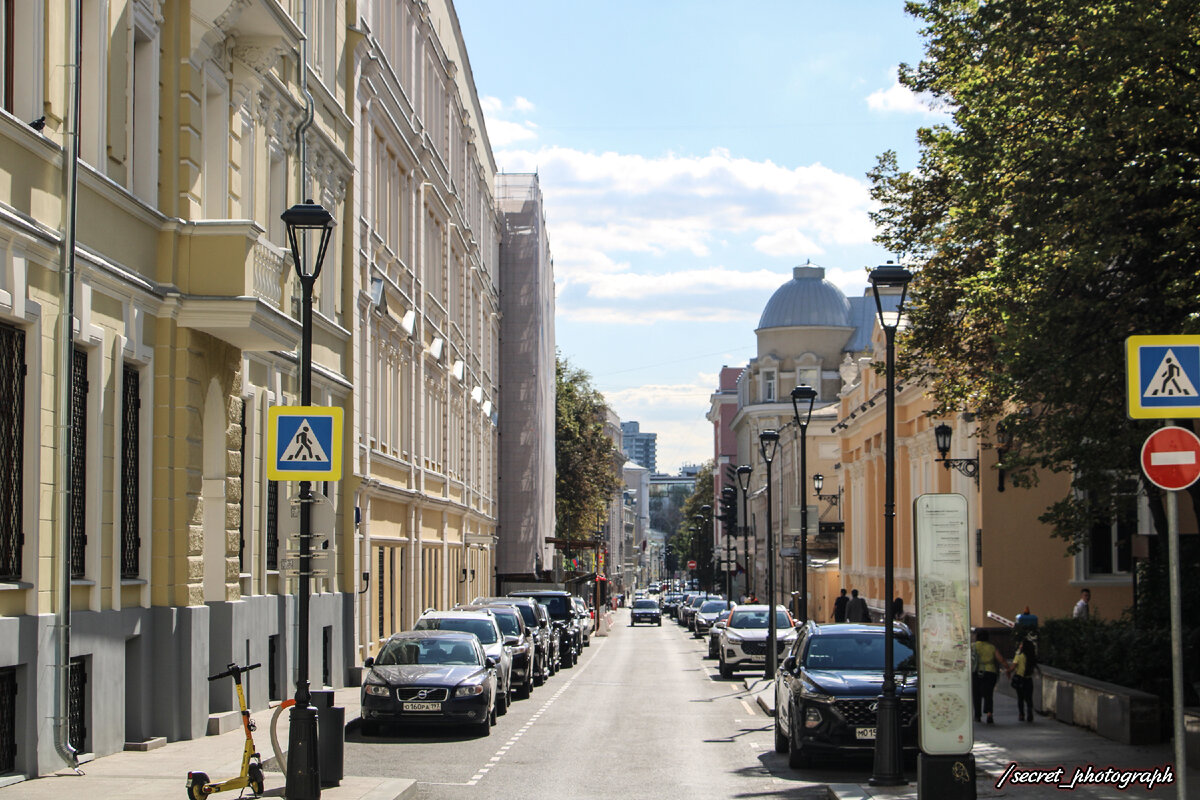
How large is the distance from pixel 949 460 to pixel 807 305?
8188 cm

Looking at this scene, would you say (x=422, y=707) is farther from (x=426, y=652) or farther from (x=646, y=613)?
(x=646, y=613)

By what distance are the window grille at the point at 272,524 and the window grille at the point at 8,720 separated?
9.15 metres

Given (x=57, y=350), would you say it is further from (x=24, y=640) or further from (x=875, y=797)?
(x=875, y=797)

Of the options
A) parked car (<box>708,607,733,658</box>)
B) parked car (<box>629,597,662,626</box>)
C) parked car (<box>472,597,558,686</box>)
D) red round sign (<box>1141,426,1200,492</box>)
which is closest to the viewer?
Answer: red round sign (<box>1141,426,1200,492</box>)

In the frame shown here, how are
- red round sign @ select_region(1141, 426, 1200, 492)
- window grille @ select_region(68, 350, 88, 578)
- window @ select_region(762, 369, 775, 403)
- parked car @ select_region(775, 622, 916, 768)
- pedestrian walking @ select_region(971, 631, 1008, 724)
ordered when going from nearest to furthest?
red round sign @ select_region(1141, 426, 1200, 492)
window grille @ select_region(68, 350, 88, 578)
parked car @ select_region(775, 622, 916, 768)
pedestrian walking @ select_region(971, 631, 1008, 724)
window @ select_region(762, 369, 775, 403)

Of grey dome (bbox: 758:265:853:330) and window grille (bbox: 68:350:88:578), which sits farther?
grey dome (bbox: 758:265:853:330)

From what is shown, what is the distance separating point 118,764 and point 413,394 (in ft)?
77.7

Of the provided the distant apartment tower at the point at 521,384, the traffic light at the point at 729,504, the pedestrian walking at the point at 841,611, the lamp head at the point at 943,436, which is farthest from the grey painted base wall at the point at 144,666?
the distant apartment tower at the point at 521,384

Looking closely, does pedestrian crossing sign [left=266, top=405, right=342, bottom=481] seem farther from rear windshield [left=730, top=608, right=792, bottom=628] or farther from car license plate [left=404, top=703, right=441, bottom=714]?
rear windshield [left=730, top=608, right=792, bottom=628]

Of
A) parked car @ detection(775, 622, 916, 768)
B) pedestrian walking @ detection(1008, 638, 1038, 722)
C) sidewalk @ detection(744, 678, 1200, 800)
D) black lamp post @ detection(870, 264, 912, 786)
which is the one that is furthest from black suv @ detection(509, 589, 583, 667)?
black lamp post @ detection(870, 264, 912, 786)

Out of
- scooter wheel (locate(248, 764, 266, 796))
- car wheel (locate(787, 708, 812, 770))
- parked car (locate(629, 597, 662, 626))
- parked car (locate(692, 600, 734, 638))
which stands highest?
scooter wheel (locate(248, 764, 266, 796))

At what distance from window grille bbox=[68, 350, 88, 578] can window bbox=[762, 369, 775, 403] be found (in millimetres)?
101854

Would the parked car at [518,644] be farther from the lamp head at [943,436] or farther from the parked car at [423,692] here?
the lamp head at [943,436]

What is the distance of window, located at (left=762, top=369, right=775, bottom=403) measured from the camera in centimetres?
11681
